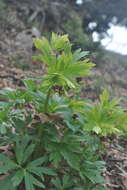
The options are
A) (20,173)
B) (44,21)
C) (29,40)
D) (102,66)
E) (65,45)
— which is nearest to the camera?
(20,173)

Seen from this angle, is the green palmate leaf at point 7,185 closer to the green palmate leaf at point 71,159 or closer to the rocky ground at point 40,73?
the green palmate leaf at point 71,159

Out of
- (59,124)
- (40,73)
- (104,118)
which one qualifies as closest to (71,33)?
(40,73)

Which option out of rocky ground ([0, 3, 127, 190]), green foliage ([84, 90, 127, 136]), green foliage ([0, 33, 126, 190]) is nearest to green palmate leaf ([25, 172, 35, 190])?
green foliage ([0, 33, 126, 190])

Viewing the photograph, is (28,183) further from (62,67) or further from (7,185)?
(62,67)

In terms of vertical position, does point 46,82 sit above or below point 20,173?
above

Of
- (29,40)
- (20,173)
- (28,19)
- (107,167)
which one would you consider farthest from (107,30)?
(20,173)

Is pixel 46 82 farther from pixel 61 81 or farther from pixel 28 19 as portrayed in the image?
pixel 28 19
